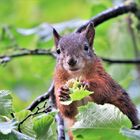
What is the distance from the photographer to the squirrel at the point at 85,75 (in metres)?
3.44

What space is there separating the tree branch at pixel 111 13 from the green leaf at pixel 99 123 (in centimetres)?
154

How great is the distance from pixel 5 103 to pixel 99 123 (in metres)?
0.38

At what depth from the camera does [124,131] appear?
7.97ft

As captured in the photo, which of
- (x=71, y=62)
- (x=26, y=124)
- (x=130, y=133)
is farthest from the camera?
(x=71, y=62)

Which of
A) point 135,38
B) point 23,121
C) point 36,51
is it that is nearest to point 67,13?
point 135,38

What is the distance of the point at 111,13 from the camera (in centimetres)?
439

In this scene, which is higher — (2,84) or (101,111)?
(101,111)

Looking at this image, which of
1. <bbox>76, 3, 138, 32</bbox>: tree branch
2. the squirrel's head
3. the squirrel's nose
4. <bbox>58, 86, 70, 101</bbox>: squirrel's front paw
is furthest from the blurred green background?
<bbox>58, 86, 70, 101</bbox>: squirrel's front paw

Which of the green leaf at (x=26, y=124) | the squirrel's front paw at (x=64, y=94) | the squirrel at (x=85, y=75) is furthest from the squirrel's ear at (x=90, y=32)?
the green leaf at (x=26, y=124)

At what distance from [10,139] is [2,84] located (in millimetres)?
4478

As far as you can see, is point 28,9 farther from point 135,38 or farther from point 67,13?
point 135,38

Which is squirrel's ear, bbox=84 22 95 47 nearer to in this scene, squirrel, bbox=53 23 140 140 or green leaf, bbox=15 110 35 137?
squirrel, bbox=53 23 140 140

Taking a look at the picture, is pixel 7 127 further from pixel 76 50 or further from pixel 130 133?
pixel 76 50

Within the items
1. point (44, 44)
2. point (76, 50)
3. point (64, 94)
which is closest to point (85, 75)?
point (76, 50)
